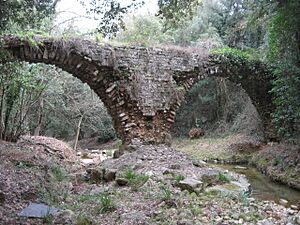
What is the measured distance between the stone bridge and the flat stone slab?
4.90 meters

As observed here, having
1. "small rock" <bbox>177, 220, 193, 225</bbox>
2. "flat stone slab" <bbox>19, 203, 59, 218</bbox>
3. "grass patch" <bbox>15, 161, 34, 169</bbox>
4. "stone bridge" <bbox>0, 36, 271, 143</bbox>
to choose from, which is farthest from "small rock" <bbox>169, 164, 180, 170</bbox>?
"flat stone slab" <bbox>19, 203, 59, 218</bbox>

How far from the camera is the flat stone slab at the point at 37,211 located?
375cm

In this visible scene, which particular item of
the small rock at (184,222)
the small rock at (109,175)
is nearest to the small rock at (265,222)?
the small rock at (184,222)

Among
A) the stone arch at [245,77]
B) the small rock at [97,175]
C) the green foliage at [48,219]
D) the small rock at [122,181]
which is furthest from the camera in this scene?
the stone arch at [245,77]

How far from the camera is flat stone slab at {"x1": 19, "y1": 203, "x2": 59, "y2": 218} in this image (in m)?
3.75

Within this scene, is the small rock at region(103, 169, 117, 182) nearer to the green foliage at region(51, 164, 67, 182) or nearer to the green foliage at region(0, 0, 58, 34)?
the green foliage at region(51, 164, 67, 182)

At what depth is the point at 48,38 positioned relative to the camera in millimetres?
8320

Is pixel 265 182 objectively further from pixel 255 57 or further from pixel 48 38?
pixel 48 38

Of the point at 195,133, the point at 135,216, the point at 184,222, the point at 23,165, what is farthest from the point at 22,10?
the point at 195,133

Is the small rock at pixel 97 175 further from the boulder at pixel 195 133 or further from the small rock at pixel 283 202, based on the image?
the boulder at pixel 195 133

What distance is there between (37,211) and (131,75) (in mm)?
5702

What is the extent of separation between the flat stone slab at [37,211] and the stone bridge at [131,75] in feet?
16.1

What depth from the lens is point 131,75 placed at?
9.18 meters

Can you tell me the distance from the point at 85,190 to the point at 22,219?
6.65 ft
